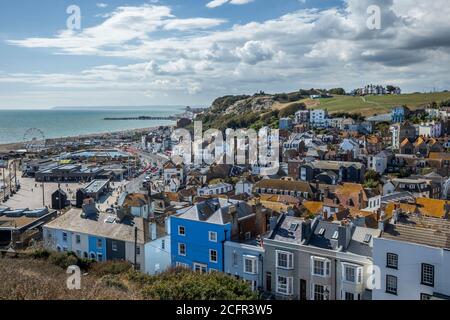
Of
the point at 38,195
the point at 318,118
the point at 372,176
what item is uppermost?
the point at 318,118

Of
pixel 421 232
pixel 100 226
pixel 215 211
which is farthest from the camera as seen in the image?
pixel 100 226

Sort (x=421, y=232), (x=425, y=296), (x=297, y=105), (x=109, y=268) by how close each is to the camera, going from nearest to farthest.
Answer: (x=425, y=296) → (x=421, y=232) → (x=109, y=268) → (x=297, y=105)

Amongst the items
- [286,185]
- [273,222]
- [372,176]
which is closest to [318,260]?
[273,222]

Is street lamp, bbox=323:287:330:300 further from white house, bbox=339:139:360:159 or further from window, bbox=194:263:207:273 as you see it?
white house, bbox=339:139:360:159

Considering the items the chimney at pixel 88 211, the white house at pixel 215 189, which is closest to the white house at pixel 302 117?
the white house at pixel 215 189

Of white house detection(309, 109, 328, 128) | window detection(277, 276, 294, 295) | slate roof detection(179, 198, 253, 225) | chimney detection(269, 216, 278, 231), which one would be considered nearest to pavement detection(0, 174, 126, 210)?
slate roof detection(179, 198, 253, 225)

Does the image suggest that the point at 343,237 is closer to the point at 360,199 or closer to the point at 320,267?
the point at 320,267
